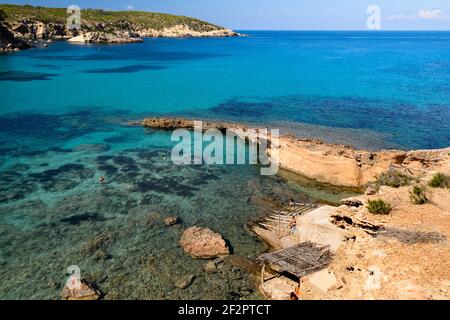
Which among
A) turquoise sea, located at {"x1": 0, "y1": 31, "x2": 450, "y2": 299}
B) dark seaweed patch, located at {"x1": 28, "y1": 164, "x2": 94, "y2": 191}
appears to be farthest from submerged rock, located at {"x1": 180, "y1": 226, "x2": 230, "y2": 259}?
dark seaweed patch, located at {"x1": 28, "y1": 164, "x2": 94, "y2": 191}

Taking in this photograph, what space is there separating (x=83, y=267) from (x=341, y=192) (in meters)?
20.4

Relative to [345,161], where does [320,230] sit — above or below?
below

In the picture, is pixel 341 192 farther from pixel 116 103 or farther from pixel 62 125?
pixel 116 103

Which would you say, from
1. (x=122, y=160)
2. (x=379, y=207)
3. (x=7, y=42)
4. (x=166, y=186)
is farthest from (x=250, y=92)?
(x=7, y=42)

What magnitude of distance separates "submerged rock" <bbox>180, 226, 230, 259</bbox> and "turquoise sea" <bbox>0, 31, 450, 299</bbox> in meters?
0.70

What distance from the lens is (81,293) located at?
1833 centimetres

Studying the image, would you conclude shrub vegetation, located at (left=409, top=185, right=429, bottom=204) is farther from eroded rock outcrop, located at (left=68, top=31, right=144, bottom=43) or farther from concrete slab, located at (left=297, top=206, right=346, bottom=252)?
eroded rock outcrop, located at (left=68, top=31, right=144, bottom=43)

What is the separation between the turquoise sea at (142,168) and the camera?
2067cm

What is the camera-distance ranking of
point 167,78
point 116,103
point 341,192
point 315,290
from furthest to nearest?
point 167,78 < point 116,103 < point 341,192 < point 315,290

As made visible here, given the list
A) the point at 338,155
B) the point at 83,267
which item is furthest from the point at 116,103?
the point at 83,267

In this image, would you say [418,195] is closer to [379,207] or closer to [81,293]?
[379,207]

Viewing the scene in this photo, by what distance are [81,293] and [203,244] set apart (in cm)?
710
